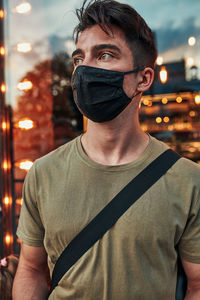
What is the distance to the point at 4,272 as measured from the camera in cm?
157

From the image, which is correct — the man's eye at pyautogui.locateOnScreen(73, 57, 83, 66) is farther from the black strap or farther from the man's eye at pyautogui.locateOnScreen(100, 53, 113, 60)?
the black strap

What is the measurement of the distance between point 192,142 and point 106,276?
148 inches

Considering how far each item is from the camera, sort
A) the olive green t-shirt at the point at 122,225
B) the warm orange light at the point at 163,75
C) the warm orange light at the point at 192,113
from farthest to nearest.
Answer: the warm orange light at the point at 192,113 < the warm orange light at the point at 163,75 < the olive green t-shirt at the point at 122,225

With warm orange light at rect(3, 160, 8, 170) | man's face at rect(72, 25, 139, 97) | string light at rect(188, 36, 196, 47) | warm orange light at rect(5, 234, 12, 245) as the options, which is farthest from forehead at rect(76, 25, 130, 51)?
string light at rect(188, 36, 196, 47)

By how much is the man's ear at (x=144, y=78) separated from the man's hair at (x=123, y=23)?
26mm

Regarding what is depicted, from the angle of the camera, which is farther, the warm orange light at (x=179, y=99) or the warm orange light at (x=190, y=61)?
the warm orange light at (x=179, y=99)

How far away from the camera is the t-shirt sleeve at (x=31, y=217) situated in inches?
46.4

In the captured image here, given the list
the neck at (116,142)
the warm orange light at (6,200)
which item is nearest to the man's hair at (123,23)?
the neck at (116,142)

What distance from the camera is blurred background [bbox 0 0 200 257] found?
369 cm

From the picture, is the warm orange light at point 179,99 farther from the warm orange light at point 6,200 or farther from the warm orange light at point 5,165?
the warm orange light at point 6,200

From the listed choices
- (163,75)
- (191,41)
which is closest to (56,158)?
(163,75)

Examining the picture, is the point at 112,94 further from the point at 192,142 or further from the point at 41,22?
the point at 41,22

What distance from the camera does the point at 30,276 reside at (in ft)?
4.04

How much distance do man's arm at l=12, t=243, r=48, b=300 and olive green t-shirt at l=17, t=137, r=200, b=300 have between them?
0.28 ft
